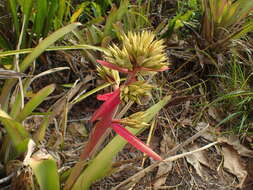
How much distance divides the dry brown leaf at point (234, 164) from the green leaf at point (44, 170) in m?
0.98

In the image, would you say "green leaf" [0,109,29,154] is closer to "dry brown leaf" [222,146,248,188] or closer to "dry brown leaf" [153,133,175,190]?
"dry brown leaf" [153,133,175,190]

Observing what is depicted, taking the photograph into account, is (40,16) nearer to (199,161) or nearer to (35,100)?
(35,100)

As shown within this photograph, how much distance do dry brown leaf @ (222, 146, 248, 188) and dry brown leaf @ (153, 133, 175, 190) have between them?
280mm

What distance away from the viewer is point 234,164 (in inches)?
68.1

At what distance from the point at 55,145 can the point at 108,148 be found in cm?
22

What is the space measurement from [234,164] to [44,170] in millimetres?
1073

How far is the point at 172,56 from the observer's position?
204 centimetres

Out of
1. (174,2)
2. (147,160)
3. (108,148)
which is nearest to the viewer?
(108,148)

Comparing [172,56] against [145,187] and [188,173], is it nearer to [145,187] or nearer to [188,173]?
[188,173]

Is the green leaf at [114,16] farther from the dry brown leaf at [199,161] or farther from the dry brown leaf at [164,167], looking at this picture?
the dry brown leaf at [199,161]

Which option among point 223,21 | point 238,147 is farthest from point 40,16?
point 238,147

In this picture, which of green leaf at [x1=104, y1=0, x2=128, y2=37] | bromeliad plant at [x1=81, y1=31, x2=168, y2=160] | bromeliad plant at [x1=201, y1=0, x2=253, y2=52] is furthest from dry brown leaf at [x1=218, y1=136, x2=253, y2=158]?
bromeliad plant at [x1=81, y1=31, x2=168, y2=160]

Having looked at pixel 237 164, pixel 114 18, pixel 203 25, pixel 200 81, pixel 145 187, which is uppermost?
pixel 114 18

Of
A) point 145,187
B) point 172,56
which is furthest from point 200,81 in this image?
point 145,187
